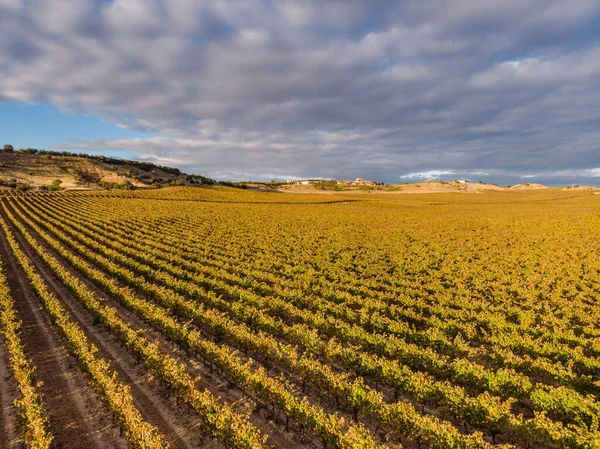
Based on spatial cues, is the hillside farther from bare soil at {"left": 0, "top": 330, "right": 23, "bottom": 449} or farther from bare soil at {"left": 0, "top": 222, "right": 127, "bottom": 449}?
bare soil at {"left": 0, "top": 330, "right": 23, "bottom": 449}

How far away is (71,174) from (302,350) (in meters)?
191

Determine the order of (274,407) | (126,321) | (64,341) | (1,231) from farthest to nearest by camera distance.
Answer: (1,231)
(126,321)
(64,341)
(274,407)

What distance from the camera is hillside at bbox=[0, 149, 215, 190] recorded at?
13838 centimetres

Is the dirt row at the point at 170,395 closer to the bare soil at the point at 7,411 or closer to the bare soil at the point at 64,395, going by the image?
the bare soil at the point at 64,395

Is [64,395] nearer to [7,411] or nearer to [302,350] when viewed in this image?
[7,411]

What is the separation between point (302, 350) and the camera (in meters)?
16.4

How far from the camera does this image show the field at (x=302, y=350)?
10.7m

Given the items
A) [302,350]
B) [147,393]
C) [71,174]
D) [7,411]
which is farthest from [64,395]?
[71,174]

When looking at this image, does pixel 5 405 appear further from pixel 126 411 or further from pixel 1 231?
pixel 1 231

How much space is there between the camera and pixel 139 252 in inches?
1406

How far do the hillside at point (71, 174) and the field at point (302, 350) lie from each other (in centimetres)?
12959

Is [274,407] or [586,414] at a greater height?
[586,414]

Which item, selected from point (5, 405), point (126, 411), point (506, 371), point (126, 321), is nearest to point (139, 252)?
point (126, 321)

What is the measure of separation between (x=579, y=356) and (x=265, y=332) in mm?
15590
